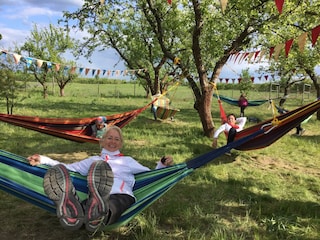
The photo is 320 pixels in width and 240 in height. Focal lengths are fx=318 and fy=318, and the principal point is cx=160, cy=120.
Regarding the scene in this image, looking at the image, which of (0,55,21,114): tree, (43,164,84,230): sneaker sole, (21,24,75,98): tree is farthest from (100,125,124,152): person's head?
(21,24,75,98): tree

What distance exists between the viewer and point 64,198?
1835 mm

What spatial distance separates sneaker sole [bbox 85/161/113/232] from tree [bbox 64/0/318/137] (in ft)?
13.4

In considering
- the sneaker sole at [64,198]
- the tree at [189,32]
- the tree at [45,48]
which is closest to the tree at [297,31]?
the tree at [189,32]

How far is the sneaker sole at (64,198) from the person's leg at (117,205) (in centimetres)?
18

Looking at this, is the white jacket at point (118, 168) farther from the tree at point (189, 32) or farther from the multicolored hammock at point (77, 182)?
the tree at point (189, 32)

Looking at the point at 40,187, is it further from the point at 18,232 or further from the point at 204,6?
the point at 204,6

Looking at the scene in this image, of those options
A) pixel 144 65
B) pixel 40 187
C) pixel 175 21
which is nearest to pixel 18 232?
pixel 40 187

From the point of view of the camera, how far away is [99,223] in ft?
6.02

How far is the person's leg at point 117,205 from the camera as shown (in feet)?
6.29

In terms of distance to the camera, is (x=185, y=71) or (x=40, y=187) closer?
(x=40, y=187)

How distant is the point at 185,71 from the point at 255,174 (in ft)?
8.71

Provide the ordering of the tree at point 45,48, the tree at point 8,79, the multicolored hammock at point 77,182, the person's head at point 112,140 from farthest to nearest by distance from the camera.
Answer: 1. the tree at point 45,48
2. the tree at point 8,79
3. the person's head at point 112,140
4. the multicolored hammock at point 77,182

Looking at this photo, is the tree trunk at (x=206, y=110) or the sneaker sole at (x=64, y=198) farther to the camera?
the tree trunk at (x=206, y=110)

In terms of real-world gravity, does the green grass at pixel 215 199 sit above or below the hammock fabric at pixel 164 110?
below
